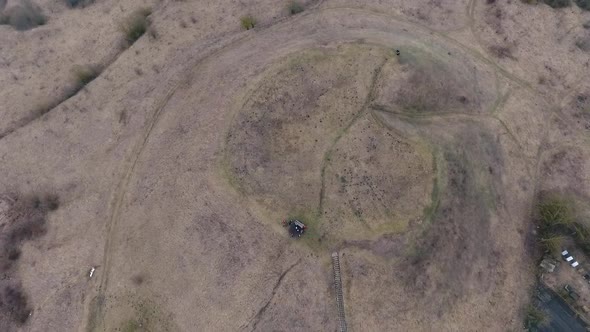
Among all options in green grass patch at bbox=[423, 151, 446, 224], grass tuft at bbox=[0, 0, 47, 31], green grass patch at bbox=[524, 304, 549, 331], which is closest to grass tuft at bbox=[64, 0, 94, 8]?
grass tuft at bbox=[0, 0, 47, 31]

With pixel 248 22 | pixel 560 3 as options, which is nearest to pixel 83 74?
pixel 248 22

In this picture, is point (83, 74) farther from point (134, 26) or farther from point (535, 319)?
point (535, 319)

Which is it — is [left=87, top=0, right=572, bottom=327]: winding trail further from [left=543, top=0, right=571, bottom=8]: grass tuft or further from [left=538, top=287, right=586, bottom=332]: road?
[left=538, top=287, right=586, bottom=332]: road

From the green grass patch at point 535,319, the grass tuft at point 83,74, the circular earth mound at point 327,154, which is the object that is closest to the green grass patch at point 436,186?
the circular earth mound at point 327,154

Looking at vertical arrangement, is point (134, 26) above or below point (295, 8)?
below

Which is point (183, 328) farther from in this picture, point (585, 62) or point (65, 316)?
point (585, 62)

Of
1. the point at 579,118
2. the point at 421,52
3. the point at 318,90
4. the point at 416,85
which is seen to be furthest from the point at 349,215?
the point at 579,118
